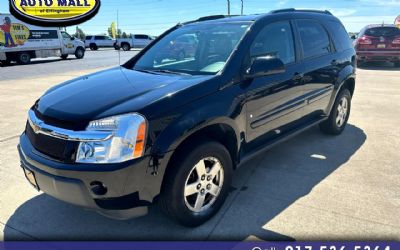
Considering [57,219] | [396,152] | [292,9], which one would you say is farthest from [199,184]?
[396,152]

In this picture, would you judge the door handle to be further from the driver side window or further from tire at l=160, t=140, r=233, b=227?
tire at l=160, t=140, r=233, b=227

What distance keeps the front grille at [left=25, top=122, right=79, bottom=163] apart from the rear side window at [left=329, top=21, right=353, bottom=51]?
4080 mm

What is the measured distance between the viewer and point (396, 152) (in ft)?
15.1

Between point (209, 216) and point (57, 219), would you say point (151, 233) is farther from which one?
point (57, 219)

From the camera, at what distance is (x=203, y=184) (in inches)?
113

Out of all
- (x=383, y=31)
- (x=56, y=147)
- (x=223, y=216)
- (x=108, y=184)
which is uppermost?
(x=383, y=31)

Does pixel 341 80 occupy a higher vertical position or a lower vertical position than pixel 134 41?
lower

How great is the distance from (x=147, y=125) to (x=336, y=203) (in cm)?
206

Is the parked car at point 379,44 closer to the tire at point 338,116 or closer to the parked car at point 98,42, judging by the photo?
the tire at point 338,116

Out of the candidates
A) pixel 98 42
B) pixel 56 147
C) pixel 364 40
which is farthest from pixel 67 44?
pixel 56 147

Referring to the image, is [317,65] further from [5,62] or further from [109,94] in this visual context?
[5,62]

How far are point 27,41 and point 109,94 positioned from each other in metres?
21.5

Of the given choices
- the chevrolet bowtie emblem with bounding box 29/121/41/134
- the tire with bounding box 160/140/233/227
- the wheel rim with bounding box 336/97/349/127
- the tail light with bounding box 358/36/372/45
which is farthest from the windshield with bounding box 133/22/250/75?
the tail light with bounding box 358/36/372/45

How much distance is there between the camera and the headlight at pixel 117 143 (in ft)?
7.57
